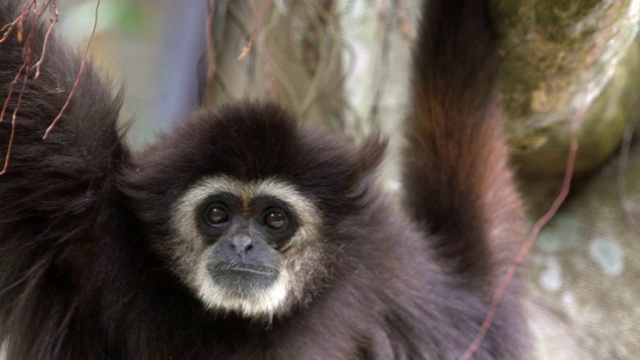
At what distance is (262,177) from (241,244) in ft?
1.25

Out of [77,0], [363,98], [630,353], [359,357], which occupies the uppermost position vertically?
[77,0]

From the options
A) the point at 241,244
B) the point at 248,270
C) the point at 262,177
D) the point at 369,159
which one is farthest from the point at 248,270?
the point at 369,159

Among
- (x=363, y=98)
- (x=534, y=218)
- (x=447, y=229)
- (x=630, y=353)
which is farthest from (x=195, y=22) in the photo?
(x=630, y=353)

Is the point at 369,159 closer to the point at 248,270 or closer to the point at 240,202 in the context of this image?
the point at 240,202

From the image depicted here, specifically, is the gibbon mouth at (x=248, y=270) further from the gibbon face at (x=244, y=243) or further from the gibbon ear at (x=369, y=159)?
the gibbon ear at (x=369, y=159)

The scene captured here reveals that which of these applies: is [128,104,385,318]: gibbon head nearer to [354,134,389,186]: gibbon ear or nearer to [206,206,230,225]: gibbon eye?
[206,206,230,225]: gibbon eye

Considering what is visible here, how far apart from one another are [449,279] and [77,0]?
12.5 feet

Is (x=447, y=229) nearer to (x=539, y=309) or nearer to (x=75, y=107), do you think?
(x=539, y=309)

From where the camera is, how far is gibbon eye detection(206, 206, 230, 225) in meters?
4.48

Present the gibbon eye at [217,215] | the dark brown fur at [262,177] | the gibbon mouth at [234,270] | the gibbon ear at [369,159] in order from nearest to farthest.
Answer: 1. the dark brown fur at [262,177]
2. the gibbon mouth at [234,270]
3. the gibbon eye at [217,215]
4. the gibbon ear at [369,159]

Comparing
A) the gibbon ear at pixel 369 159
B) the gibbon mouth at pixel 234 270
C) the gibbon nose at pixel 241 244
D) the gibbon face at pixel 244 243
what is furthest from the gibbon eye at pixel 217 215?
the gibbon ear at pixel 369 159

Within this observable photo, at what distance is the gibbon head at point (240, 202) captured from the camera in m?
4.40

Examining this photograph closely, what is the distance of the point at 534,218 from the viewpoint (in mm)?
7535

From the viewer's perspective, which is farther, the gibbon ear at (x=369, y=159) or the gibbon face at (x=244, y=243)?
the gibbon ear at (x=369, y=159)
